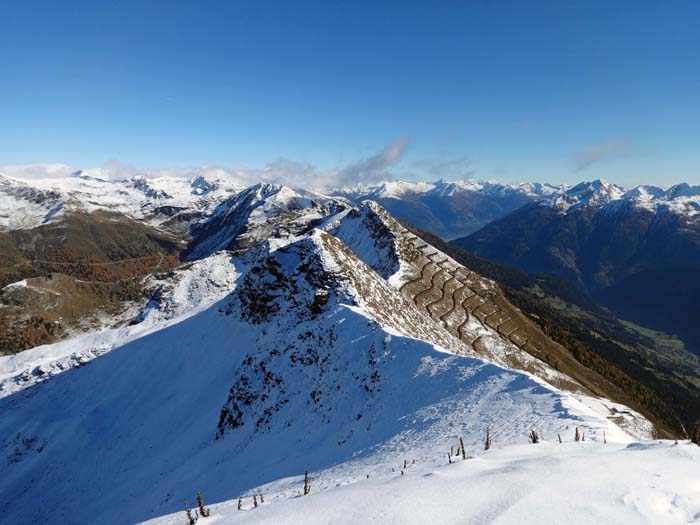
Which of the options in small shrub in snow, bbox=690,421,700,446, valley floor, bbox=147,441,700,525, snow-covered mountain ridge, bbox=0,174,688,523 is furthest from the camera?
snow-covered mountain ridge, bbox=0,174,688,523

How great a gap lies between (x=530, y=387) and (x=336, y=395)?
64.6 feet

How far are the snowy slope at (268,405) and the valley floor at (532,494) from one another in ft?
18.8

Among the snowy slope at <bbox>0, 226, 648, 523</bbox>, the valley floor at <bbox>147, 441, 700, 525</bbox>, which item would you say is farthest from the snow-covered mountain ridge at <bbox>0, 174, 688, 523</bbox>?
the valley floor at <bbox>147, 441, 700, 525</bbox>

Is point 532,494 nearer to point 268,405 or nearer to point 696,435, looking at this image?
point 696,435

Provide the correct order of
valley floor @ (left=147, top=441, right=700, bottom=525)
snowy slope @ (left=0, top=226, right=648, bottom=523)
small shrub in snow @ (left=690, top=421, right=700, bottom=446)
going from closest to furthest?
1. valley floor @ (left=147, top=441, right=700, bottom=525)
2. small shrub in snow @ (left=690, top=421, right=700, bottom=446)
3. snowy slope @ (left=0, top=226, right=648, bottom=523)

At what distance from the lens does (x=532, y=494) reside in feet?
40.1

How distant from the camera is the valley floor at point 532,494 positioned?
11.4 meters

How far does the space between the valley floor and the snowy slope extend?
5742 millimetres

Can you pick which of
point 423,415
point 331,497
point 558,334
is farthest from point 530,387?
point 558,334

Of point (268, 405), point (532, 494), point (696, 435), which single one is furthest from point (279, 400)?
point (696, 435)

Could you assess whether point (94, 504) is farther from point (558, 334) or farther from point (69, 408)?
point (558, 334)

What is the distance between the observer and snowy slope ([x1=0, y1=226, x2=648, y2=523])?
2734cm

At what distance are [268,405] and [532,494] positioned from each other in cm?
3703

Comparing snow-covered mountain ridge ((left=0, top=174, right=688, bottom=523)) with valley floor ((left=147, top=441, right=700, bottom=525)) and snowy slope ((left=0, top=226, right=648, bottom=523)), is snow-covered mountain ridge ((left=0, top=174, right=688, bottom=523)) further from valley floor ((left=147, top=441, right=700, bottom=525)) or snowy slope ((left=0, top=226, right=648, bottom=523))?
valley floor ((left=147, top=441, right=700, bottom=525))
